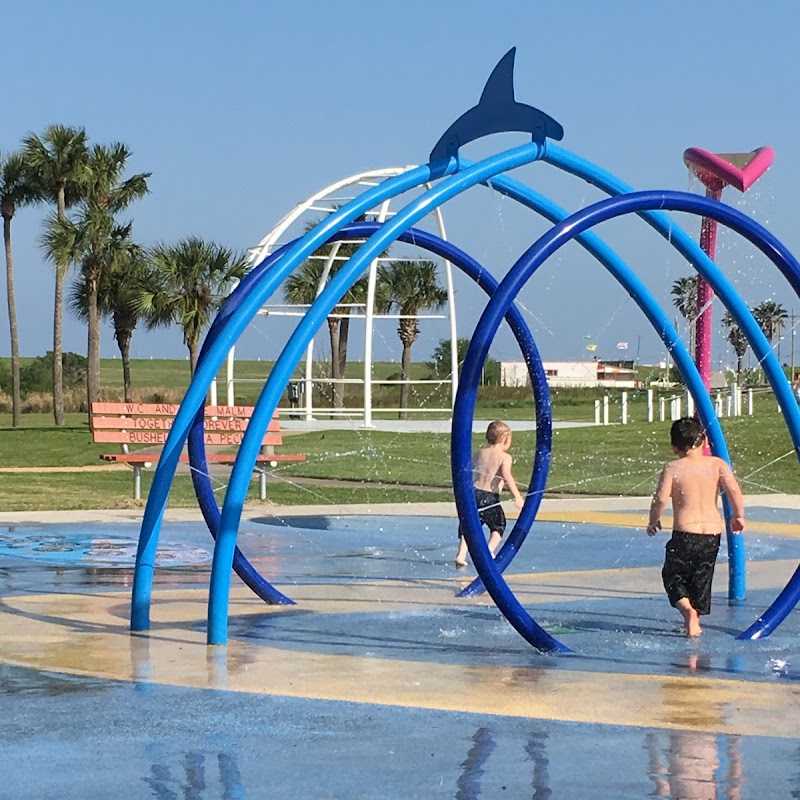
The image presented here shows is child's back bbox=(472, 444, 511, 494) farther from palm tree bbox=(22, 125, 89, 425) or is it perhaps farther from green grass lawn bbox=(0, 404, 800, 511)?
palm tree bbox=(22, 125, 89, 425)

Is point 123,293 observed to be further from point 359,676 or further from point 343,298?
point 359,676

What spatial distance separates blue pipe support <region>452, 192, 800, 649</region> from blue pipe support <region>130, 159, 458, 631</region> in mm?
1009

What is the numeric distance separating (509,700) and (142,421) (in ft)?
40.6

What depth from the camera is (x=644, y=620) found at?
331 inches

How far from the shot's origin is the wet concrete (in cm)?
478

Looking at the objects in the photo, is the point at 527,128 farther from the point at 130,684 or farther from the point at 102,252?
the point at 102,252

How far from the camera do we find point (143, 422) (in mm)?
17812

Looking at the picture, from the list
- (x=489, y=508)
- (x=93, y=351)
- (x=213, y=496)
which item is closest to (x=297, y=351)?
(x=213, y=496)

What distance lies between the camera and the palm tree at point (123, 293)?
1687 inches

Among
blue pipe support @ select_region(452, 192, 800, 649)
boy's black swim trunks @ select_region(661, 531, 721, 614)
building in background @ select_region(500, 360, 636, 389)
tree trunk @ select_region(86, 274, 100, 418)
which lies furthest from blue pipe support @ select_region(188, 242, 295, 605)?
building in background @ select_region(500, 360, 636, 389)

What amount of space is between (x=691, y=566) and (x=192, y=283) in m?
33.5

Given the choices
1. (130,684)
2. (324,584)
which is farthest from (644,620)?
(130,684)

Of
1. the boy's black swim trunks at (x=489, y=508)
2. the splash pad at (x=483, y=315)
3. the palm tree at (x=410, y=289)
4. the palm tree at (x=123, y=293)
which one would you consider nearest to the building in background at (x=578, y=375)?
the palm tree at (x=410, y=289)

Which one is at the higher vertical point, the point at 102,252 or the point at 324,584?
the point at 102,252
